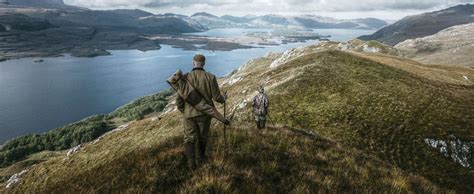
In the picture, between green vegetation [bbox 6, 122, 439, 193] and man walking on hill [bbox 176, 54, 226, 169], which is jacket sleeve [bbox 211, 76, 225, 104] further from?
green vegetation [bbox 6, 122, 439, 193]

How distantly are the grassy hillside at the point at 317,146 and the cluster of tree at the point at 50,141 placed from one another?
109 meters

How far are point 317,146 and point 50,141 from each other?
6413 inches

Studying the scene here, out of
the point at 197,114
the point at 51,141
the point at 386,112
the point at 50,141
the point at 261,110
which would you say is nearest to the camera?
the point at 197,114

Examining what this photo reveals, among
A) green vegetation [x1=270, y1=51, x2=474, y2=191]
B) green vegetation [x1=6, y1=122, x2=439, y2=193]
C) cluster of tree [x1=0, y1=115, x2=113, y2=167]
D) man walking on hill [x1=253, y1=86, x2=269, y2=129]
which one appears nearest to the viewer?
green vegetation [x1=6, y1=122, x2=439, y2=193]

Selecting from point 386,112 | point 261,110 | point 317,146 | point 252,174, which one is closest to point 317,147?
point 317,146

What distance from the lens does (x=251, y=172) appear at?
33.4ft

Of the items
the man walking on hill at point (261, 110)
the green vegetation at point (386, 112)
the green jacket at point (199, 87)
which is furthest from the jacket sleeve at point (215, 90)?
the green vegetation at point (386, 112)

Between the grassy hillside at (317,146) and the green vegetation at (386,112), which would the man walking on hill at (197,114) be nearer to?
the grassy hillside at (317,146)

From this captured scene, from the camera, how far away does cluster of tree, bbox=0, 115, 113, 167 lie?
136 metres

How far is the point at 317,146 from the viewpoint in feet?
53.3

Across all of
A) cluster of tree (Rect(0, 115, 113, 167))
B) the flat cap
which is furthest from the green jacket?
cluster of tree (Rect(0, 115, 113, 167))

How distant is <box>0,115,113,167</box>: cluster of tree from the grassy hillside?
359 ft

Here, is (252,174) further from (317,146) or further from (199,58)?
(317,146)

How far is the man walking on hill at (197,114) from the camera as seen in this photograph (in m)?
11.0
